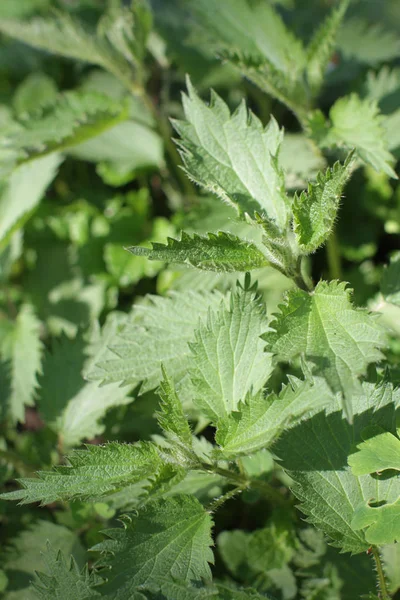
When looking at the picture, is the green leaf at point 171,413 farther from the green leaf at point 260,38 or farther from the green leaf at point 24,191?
the green leaf at point 24,191

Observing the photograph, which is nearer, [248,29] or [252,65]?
[252,65]

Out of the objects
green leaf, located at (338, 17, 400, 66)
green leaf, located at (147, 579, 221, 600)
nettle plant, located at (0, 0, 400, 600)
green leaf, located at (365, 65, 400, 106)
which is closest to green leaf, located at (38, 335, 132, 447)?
nettle plant, located at (0, 0, 400, 600)

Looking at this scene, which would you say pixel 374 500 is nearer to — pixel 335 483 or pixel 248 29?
pixel 335 483

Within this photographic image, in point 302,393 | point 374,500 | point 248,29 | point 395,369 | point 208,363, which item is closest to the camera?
point 302,393

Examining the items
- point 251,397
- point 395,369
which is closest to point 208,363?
point 251,397

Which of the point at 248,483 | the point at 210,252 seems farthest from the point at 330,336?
the point at 248,483

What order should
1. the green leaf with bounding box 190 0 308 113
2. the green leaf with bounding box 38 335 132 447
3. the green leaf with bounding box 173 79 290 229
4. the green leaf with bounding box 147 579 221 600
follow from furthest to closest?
the green leaf with bounding box 190 0 308 113 < the green leaf with bounding box 38 335 132 447 < the green leaf with bounding box 173 79 290 229 < the green leaf with bounding box 147 579 221 600

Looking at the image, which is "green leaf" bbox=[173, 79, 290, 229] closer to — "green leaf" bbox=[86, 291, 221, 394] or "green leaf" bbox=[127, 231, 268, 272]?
"green leaf" bbox=[127, 231, 268, 272]
